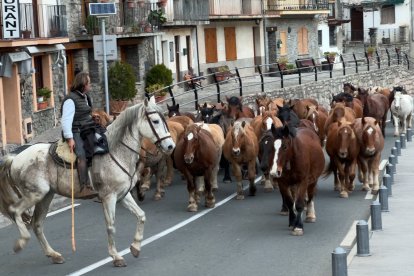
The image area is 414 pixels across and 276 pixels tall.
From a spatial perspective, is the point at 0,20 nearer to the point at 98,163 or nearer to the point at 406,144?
the point at 406,144

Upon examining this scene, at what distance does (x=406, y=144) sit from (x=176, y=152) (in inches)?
534

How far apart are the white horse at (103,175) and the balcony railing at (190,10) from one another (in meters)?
30.6

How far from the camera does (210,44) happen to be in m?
52.4

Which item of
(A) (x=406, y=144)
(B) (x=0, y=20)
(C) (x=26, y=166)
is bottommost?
(A) (x=406, y=144)

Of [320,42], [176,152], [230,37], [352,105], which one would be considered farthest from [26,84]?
[320,42]

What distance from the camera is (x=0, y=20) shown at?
94.4 ft

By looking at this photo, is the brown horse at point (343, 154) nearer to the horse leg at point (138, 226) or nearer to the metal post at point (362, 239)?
the metal post at point (362, 239)

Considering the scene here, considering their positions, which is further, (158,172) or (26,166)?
(158,172)

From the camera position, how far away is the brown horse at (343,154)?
2164cm

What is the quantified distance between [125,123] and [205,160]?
526cm

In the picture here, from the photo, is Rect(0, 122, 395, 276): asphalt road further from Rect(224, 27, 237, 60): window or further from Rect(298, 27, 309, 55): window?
Rect(298, 27, 309, 55): window

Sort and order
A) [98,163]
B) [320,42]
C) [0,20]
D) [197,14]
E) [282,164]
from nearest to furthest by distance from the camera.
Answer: [98,163], [282,164], [0,20], [197,14], [320,42]

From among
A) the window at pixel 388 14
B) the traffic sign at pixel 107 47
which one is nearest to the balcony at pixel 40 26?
the traffic sign at pixel 107 47

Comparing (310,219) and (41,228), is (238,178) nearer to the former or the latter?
(310,219)
